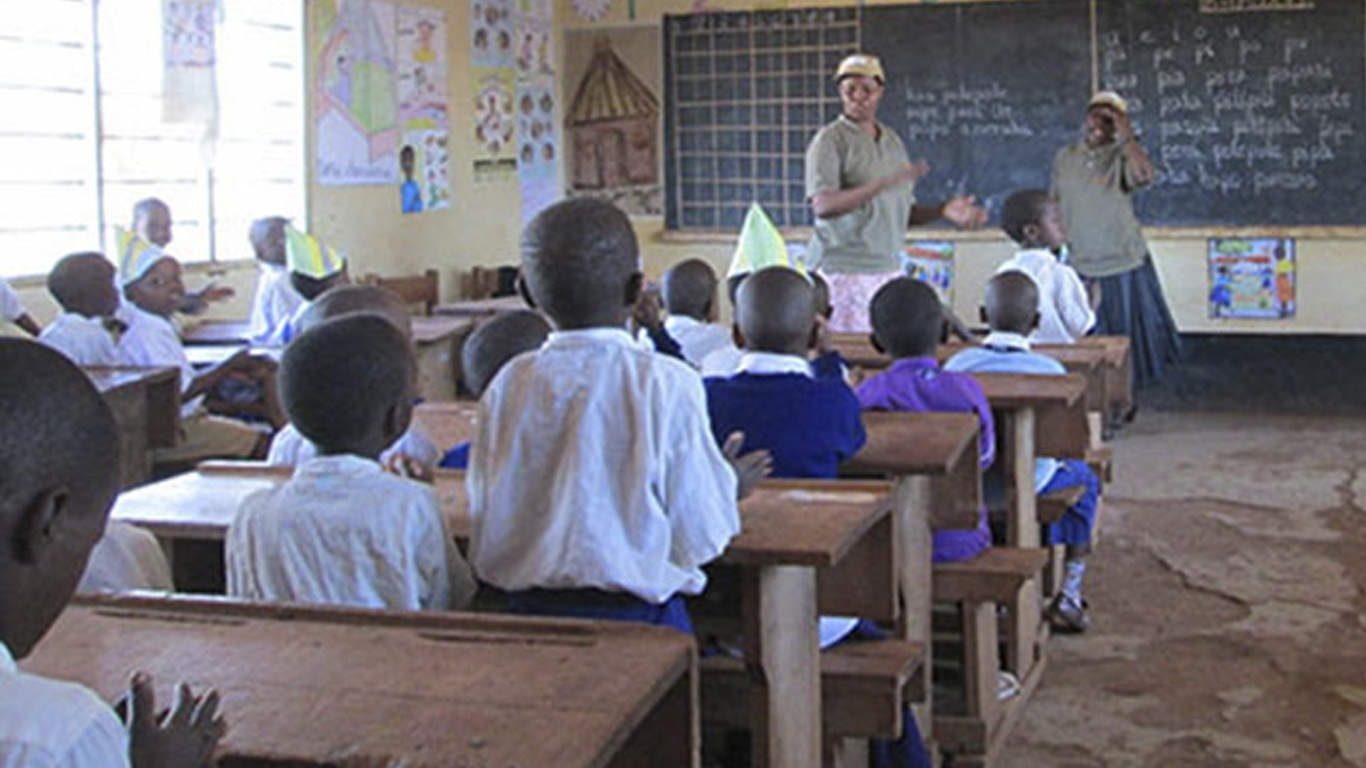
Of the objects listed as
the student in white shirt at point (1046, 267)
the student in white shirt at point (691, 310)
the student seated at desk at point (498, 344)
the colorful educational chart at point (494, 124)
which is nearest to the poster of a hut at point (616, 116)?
the colorful educational chart at point (494, 124)

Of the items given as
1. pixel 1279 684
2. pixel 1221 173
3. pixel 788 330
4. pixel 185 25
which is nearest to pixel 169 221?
pixel 185 25

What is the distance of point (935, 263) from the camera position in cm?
859

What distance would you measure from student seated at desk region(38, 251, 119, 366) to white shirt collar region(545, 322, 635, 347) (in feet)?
9.66

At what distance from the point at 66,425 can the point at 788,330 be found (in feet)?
6.20

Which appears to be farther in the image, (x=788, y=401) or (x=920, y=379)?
(x=920, y=379)

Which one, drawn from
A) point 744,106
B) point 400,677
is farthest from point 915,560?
point 744,106

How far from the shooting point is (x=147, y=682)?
4.15ft

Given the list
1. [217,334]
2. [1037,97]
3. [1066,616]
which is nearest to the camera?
[1066,616]

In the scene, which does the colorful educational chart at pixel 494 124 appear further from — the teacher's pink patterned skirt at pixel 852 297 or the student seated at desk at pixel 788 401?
the student seated at desk at pixel 788 401

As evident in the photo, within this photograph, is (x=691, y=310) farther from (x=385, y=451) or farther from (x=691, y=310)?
(x=385, y=451)

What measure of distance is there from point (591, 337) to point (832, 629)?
1.00m

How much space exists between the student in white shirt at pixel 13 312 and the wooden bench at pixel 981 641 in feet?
10.2

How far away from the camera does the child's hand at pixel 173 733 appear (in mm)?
1179

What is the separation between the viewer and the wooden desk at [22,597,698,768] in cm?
128
